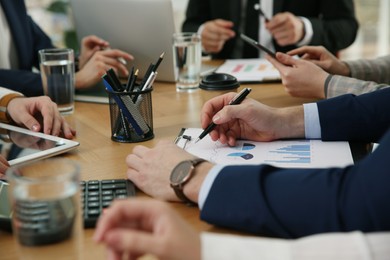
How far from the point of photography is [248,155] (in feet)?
3.57

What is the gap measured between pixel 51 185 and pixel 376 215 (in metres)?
0.43

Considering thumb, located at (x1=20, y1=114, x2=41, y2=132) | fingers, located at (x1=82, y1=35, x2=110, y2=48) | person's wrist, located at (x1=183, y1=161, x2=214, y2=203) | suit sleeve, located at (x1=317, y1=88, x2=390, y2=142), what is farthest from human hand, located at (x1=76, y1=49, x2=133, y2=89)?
person's wrist, located at (x1=183, y1=161, x2=214, y2=203)

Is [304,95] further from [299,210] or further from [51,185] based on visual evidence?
[51,185]

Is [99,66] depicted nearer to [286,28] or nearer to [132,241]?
[286,28]

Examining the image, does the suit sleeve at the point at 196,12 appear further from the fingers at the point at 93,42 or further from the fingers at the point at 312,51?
the fingers at the point at 312,51

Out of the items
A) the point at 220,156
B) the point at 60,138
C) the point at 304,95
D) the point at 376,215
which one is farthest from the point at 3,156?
the point at 304,95

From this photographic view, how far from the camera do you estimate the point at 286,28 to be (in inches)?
84.7

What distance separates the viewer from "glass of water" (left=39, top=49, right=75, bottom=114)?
1515 mm

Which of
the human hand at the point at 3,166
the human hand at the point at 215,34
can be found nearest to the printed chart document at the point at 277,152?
the human hand at the point at 3,166

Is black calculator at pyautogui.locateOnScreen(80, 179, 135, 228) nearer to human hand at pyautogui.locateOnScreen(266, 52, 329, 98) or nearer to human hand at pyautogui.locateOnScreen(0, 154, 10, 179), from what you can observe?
human hand at pyautogui.locateOnScreen(0, 154, 10, 179)

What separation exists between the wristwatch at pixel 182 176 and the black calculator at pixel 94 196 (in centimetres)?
8

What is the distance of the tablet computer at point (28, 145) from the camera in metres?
1.08

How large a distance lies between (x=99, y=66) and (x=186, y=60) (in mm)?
275

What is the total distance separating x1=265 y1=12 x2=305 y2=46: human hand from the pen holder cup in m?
1.04
